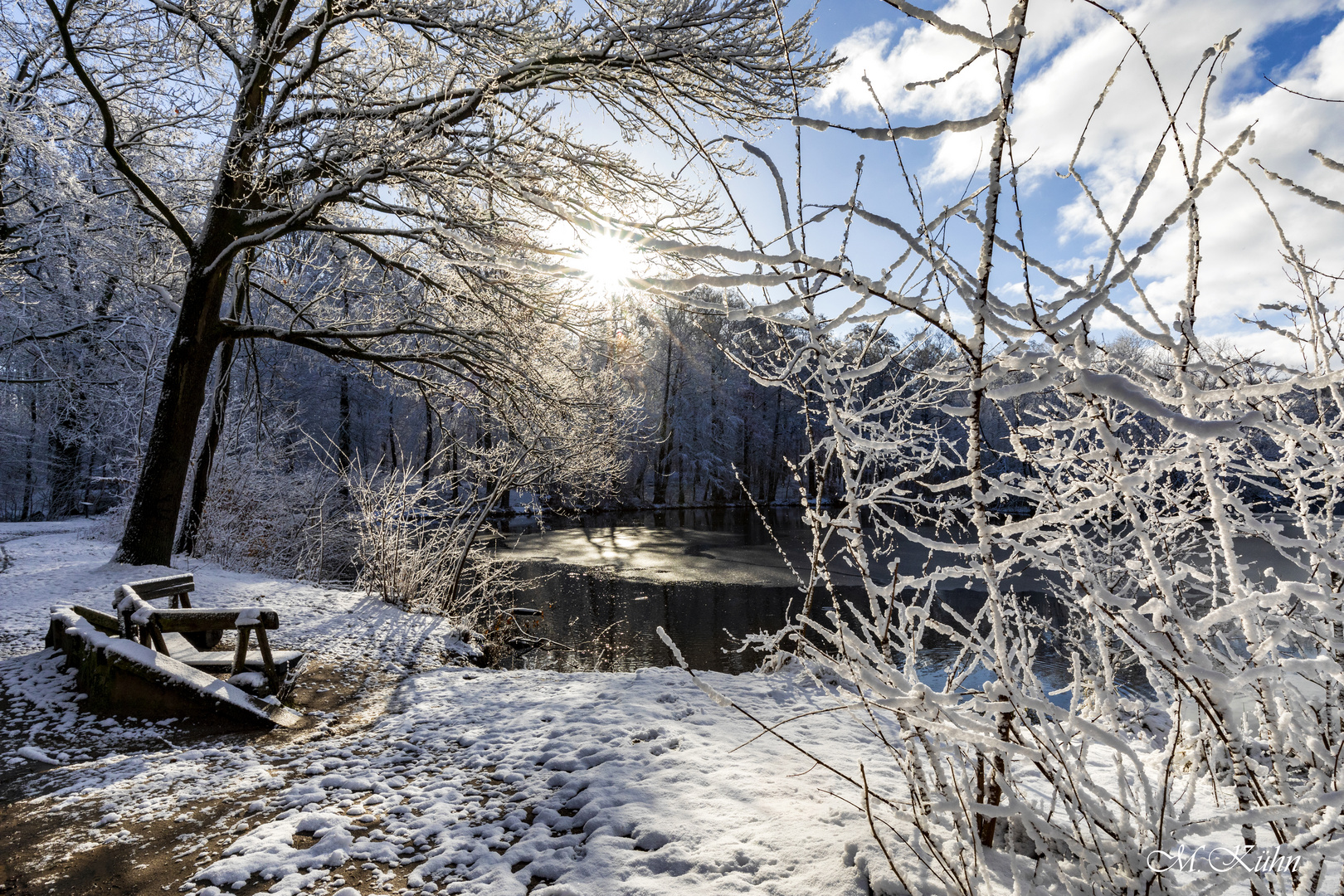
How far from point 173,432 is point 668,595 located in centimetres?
850

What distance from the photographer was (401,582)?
909 centimetres

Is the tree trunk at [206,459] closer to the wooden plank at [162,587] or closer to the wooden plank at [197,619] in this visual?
the wooden plank at [162,587]

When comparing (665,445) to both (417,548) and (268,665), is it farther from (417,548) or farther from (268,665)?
(268,665)

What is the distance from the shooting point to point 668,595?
42.6ft

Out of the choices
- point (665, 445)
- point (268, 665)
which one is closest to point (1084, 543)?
point (268, 665)

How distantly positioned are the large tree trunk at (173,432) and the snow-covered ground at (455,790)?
2.12 meters

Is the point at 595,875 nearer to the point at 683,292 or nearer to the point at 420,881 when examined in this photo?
the point at 420,881

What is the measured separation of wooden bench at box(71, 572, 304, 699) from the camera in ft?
15.3

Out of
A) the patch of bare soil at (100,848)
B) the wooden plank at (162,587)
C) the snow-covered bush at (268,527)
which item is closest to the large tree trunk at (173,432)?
the snow-covered bush at (268,527)

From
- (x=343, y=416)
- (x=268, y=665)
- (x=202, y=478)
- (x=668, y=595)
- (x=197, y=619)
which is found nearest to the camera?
(x=197, y=619)

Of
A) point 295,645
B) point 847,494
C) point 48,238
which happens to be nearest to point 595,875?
point 847,494

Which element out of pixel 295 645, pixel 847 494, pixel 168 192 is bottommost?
pixel 295 645

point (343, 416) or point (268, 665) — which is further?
point (343, 416)

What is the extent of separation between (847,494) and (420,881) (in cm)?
259
